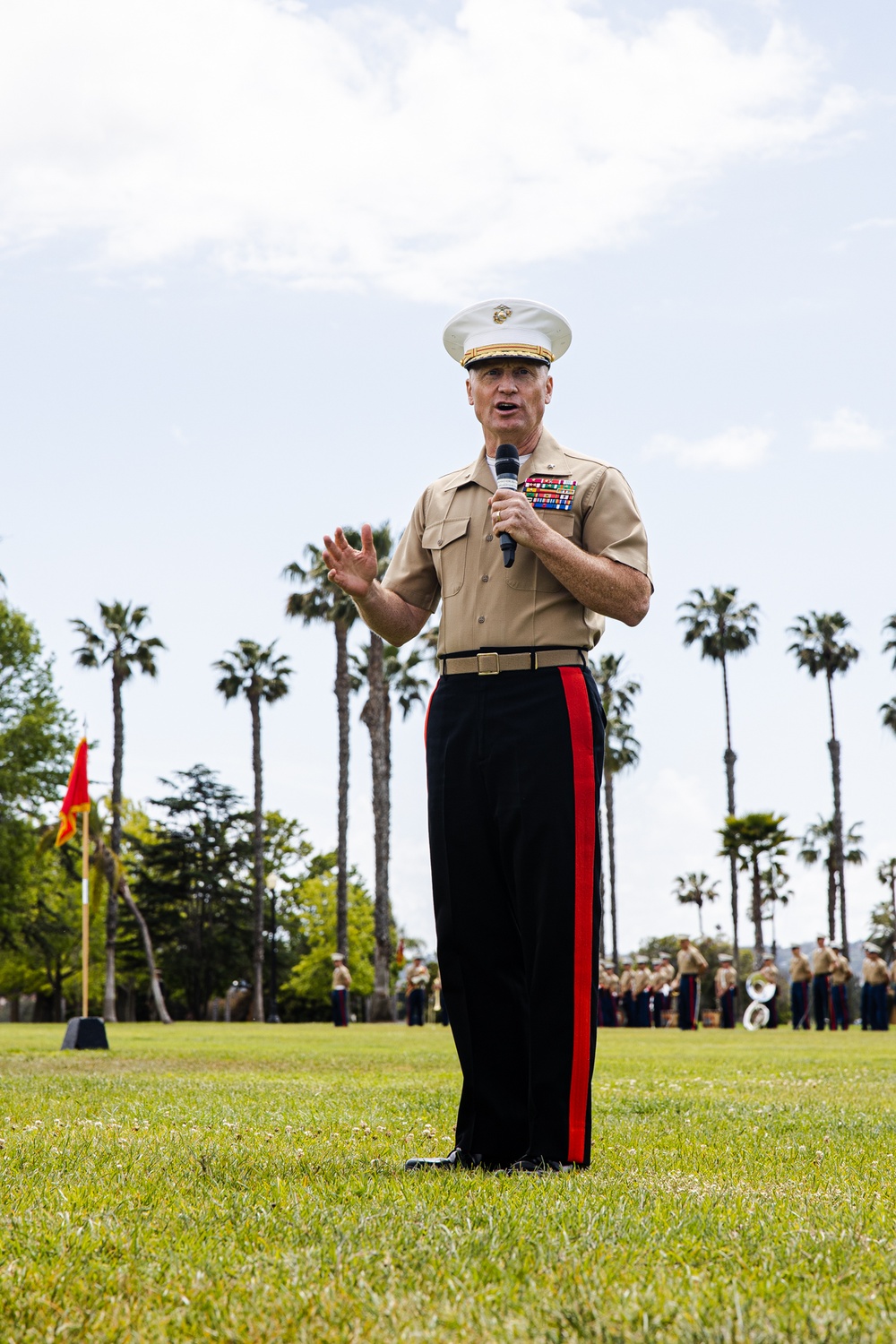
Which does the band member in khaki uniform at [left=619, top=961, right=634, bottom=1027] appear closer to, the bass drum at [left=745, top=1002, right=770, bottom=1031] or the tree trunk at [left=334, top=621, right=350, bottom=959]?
the bass drum at [left=745, top=1002, right=770, bottom=1031]

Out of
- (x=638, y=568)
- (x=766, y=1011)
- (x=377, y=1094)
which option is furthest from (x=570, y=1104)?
(x=766, y=1011)

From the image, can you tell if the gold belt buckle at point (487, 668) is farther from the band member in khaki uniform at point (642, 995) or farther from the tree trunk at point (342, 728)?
the tree trunk at point (342, 728)

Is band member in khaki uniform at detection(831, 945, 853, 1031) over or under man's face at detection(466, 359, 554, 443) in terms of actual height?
under

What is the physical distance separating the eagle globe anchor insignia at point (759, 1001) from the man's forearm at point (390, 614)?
29.8 meters

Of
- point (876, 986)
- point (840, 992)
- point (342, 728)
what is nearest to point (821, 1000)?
point (876, 986)

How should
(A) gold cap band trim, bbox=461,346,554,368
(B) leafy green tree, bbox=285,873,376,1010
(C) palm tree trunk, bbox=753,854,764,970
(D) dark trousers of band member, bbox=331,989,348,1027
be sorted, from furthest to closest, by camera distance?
1. (B) leafy green tree, bbox=285,873,376,1010
2. (C) palm tree trunk, bbox=753,854,764,970
3. (D) dark trousers of band member, bbox=331,989,348,1027
4. (A) gold cap band trim, bbox=461,346,554,368

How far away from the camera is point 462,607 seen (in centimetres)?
416

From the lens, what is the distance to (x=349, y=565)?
4.26 m

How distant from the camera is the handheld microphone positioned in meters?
3.92

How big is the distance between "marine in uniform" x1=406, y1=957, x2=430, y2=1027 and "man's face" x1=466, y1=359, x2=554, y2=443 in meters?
30.6

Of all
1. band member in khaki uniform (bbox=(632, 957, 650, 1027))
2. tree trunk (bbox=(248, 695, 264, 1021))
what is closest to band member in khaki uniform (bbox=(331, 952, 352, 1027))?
band member in khaki uniform (bbox=(632, 957, 650, 1027))

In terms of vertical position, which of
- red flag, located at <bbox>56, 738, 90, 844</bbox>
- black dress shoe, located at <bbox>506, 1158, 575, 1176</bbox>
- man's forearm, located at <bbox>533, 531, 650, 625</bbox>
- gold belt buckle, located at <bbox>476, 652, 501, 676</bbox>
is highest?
red flag, located at <bbox>56, 738, 90, 844</bbox>

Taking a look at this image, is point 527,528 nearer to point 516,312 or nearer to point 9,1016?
point 516,312

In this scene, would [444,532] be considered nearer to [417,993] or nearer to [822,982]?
[822,982]
